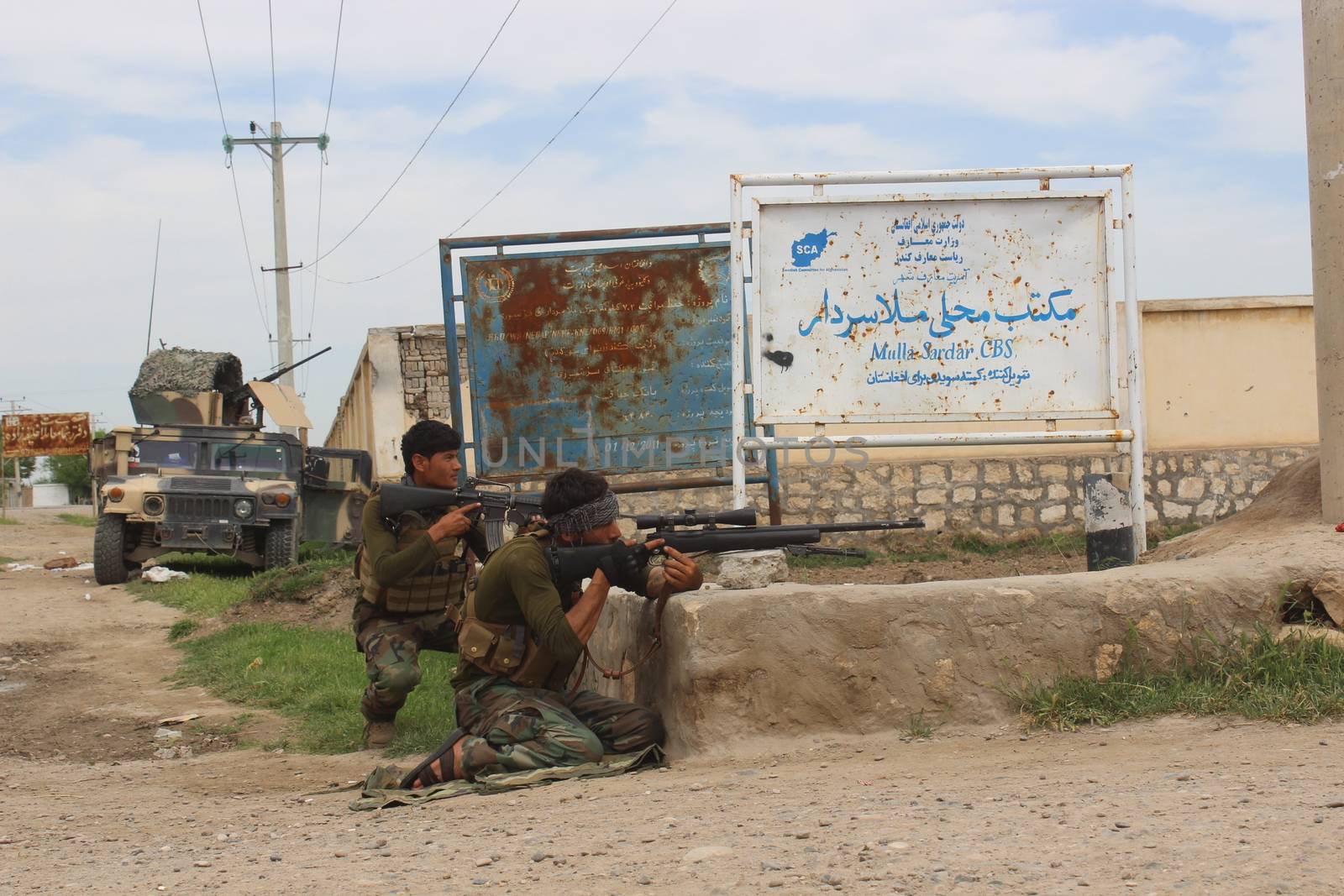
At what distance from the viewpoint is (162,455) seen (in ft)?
45.1

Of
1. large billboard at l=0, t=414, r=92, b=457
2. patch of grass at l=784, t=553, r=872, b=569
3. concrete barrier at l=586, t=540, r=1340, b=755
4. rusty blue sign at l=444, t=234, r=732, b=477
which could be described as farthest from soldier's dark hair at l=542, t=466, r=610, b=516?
large billboard at l=0, t=414, r=92, b=457

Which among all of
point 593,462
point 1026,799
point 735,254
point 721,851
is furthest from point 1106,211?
point 721,851

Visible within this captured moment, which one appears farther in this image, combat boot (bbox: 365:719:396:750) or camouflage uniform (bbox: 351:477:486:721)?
combat boot (bbox: 365:719:396:750)

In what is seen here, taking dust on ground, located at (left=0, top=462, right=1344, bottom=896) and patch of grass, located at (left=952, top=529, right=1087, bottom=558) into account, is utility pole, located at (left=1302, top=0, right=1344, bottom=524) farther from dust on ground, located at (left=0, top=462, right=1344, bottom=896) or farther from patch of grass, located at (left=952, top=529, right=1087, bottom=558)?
patch of grass, located at (left=952, top=529, right=1087, bottom=558)

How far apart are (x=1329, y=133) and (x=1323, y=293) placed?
569 millimetres

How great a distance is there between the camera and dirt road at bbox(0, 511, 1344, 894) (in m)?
2.50

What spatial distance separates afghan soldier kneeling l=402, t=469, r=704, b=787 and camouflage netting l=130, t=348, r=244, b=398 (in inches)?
545

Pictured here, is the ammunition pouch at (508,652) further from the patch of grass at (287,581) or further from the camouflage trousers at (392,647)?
the patch of grass at (287,581)

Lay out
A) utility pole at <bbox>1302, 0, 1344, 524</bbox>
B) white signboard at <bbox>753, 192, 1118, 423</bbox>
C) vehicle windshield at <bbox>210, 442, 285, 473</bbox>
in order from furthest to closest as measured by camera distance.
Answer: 1. vehicle windshield at <bbox>210, 442, 285, 473</bbox>
2. white signboard at <bbox>753, 192, 1118, 423</bbox>
3. utility pole at <bbox>1302, 0, 1344, 524</bbox>

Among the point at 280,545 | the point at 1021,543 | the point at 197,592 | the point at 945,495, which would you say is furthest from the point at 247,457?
the point at 1021,543

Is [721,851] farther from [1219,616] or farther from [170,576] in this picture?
[170,576]

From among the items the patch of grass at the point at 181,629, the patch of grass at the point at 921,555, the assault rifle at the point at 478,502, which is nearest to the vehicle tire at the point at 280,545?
the patch of grass at the point at 181,629

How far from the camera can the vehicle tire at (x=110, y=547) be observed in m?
13.0

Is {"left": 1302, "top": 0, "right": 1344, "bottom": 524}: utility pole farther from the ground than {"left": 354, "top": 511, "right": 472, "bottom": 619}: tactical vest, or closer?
farther from the ground
